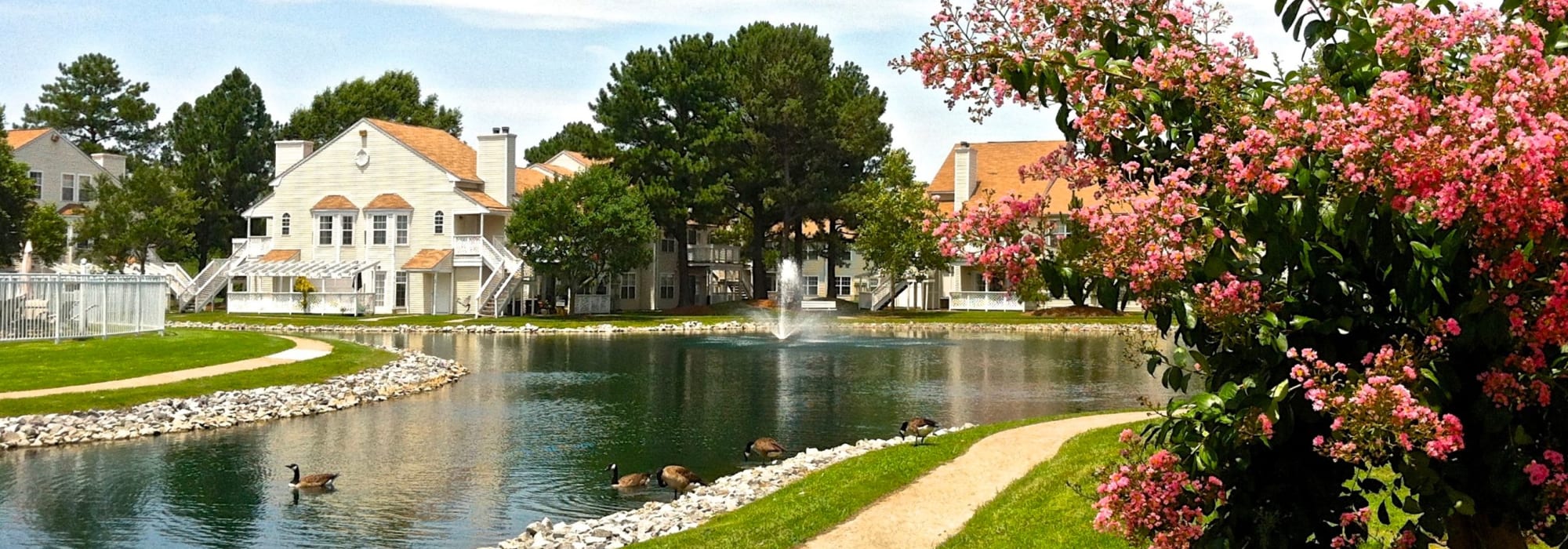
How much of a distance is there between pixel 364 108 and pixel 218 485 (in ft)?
259

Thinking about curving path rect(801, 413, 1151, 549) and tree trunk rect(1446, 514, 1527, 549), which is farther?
curving path rect(801, 413, 1151, 549)

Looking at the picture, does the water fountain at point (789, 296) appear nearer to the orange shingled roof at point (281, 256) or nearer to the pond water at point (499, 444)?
the pond water at point (499, 444)

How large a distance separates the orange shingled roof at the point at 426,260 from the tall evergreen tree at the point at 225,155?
20613mm

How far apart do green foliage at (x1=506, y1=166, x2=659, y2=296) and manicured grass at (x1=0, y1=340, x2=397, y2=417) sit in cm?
2480

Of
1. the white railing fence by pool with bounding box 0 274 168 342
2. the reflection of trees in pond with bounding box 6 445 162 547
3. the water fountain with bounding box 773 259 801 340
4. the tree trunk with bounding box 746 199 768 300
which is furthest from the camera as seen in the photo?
the tree trunk with bounding box 746 199 768 300

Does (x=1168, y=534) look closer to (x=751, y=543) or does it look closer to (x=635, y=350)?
(x=751, y=543)

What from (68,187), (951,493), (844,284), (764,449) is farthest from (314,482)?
(844,284)

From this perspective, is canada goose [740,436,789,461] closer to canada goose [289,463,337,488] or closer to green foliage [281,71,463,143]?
canada goose [289,463,337,488]

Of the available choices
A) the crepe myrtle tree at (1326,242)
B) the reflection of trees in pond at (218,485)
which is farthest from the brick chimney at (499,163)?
the crepe myrtle tree at (1326,242)

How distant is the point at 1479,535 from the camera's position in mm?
5926

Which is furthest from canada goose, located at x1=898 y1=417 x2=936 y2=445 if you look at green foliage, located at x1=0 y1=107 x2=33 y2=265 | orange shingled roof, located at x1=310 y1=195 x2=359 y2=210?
orange shingled roof, located at x1=310 y1=195 x2=359 y2=210

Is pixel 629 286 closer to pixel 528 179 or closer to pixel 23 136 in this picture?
pixel 528 179

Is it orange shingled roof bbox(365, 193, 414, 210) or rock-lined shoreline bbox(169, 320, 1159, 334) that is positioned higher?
orange shingled roof bbox(365, 193, 414, 210)

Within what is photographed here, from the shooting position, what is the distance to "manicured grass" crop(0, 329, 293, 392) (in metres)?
28.2
